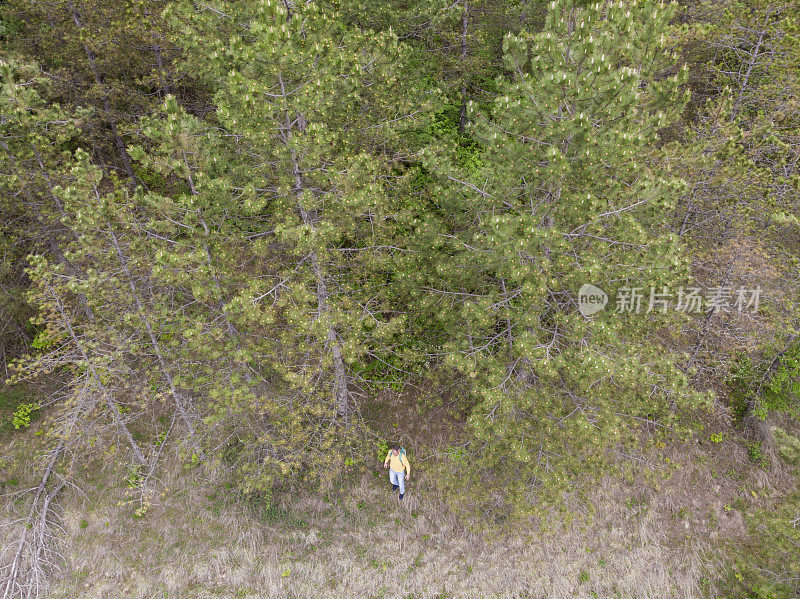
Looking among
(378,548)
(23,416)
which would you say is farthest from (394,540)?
(23,416)

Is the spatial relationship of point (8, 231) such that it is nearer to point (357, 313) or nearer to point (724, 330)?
point (357, 313)

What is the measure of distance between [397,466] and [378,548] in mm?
2307

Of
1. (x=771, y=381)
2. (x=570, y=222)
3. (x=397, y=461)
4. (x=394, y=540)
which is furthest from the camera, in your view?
(x=771, y=381)

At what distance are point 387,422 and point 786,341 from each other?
37.6 feet

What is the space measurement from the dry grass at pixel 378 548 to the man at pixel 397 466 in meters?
0.79

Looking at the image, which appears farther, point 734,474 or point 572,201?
point 734,474

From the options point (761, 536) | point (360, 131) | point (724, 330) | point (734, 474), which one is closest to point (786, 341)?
point (724, 330)

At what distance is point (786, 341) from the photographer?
1033cm

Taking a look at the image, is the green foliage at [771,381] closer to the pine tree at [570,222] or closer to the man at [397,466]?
the pine tree at [570,222]

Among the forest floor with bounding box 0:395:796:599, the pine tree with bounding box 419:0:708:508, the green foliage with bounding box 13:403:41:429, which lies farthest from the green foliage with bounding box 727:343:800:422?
the green foliage with bounding box 13:403:41:429

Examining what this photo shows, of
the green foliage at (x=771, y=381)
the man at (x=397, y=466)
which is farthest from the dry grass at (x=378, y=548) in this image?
the green foliage at (x=771, y=381)

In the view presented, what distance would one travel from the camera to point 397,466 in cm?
1042

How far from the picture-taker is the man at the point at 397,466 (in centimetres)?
1030

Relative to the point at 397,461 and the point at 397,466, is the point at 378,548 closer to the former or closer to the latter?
the point at 397,466
